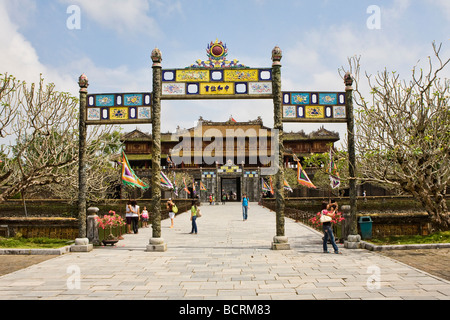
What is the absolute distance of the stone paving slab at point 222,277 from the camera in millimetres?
6137

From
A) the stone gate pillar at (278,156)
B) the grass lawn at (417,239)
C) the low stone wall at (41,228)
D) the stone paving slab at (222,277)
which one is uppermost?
the stone gate pillar at (278,156)

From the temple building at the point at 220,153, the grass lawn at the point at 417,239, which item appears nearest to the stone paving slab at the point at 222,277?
the grass lawn at the point at 417,239

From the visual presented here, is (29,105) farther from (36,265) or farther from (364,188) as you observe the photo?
(364,188)

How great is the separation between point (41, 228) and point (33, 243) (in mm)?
1368

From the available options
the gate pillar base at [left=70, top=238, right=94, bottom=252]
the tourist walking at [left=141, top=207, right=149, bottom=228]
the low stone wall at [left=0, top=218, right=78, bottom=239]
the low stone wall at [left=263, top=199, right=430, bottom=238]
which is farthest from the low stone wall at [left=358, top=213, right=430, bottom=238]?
the tourist walking at [left=141, top=207, right=149, bottom=228]

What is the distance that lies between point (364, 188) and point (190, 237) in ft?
141

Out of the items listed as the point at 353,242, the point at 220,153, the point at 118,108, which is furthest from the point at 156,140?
the point at 220,153

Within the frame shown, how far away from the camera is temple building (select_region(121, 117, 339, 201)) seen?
5372 centimetres

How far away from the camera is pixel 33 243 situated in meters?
12.2

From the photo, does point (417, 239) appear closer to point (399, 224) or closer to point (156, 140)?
point (399, 224)

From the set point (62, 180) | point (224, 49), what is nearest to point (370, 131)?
point (224, 49)

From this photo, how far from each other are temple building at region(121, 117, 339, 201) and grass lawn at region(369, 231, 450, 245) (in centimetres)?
4130

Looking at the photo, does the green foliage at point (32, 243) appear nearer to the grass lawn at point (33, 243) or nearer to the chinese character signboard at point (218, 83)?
the grass lawn at point (33, 243)

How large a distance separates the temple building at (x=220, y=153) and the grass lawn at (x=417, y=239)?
135 feet
